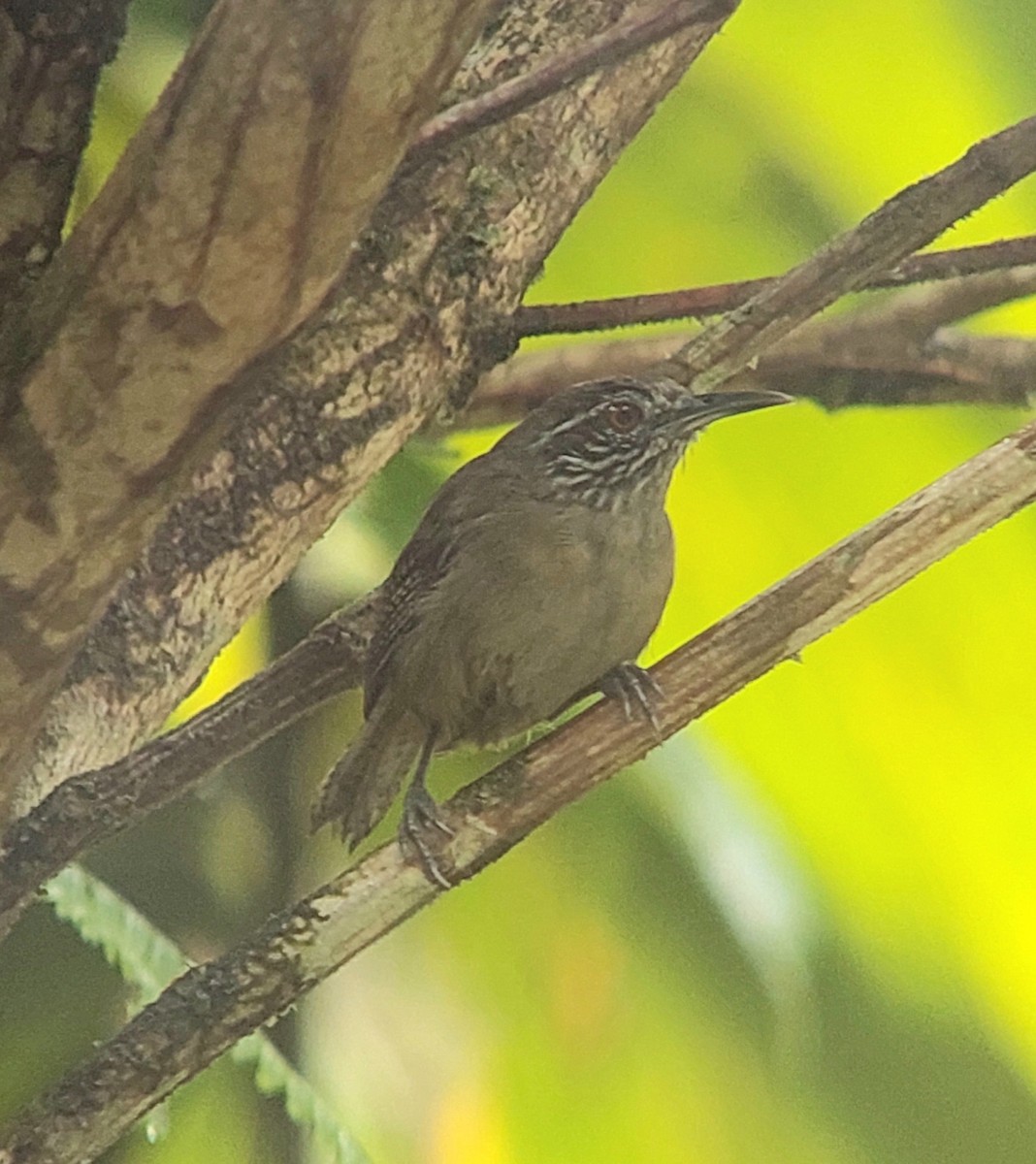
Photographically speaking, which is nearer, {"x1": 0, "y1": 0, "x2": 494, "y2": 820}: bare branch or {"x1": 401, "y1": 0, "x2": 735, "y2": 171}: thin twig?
{"x1": 0, "y1": 0, "x2": 494, "y2": 820}: bare branch

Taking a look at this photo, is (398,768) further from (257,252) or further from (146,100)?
(257,252)

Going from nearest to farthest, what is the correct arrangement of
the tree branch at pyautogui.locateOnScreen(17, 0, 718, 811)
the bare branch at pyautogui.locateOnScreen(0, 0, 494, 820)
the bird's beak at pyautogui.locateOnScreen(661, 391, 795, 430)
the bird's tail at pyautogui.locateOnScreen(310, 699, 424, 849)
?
the bare branch at pyautogui.locateOnScreen(0, 0, 494, 820), the tree branch at pyautogui.locateOnScreen(17, 0, 718, 811), the bird's beak at pyautogui.locateOnScreen(661, 391, 795, 430), the bird's tail at pyautogui.locateOnScreen(310, 699, 424, 849)

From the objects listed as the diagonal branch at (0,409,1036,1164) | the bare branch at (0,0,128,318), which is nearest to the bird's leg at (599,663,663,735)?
the diagonal branch at (0,409,1036,1164)

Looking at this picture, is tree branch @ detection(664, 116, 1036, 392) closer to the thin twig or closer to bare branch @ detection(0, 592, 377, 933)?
the thin twig

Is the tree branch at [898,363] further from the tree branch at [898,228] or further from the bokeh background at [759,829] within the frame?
the tree branch at [898,228]

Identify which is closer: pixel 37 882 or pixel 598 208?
pixel 37 882

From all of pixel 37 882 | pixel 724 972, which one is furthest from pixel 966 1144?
pixel 37 882

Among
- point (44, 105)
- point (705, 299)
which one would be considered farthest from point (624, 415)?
point (44, 105)
